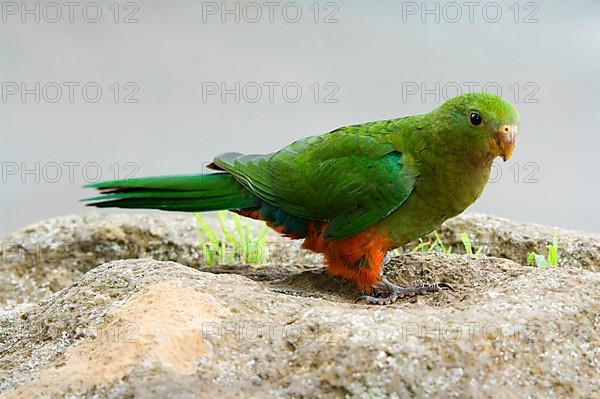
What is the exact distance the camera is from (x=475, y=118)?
356cm

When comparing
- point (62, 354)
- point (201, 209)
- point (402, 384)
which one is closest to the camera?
point (402, 384)

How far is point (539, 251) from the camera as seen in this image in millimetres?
5055

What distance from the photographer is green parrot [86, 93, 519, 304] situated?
364 centimetres

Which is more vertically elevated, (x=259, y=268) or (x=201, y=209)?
(x=201, y=209)

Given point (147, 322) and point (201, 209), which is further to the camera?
point (201, 209)

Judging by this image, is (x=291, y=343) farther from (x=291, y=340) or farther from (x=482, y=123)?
(x=482, y=123)

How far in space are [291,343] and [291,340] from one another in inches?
0.6

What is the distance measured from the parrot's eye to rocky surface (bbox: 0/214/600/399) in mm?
742

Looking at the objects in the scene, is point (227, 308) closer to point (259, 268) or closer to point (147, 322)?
point (147, 322)

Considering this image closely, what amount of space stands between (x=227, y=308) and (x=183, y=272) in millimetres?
411

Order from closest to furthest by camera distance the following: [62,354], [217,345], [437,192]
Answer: [217,345]
[62,354]
[437,192]

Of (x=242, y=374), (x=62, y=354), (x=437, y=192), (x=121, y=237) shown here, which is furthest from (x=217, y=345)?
(x=121, y=237)

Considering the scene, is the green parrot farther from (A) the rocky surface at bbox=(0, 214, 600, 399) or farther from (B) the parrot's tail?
(A) the rocky surface at bbox=(0, 214, 600, 399)

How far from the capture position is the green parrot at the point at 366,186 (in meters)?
3.64
